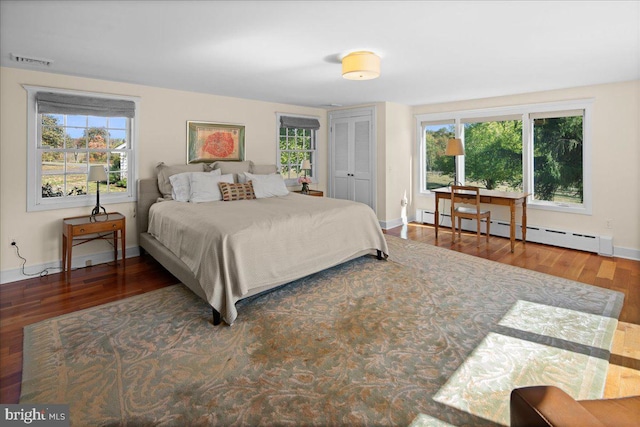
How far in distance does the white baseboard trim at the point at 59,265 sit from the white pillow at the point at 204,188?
46.3 inches

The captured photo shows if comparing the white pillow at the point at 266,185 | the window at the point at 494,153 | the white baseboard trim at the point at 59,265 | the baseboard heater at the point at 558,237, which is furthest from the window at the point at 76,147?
the baseboard heater at the point at 558,237

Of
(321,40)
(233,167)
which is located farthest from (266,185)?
(321,40)

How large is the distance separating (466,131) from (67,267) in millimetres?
6343

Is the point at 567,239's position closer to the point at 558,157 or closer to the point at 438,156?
the point at 558,157

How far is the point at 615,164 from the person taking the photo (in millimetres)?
4527

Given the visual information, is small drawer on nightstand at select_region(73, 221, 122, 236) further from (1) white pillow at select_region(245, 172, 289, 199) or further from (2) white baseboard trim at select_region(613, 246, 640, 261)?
(2) white baseboard trim at select_region(613, 246, 640, 261)

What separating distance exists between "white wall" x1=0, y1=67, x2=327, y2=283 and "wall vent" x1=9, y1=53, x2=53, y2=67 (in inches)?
16.0

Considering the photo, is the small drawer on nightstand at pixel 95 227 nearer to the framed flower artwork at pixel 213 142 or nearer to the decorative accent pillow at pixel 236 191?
the decorative accent pillow at pixel 236 191

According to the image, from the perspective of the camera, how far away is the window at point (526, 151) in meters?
Answer: 4.90

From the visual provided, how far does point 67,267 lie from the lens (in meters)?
3.85

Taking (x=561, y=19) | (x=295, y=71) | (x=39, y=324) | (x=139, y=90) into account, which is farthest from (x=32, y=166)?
(x=561, y=19)

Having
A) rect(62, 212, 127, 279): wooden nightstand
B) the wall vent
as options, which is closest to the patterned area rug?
rect(62, 212, 127, 279): wooden nightstand

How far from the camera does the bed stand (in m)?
2.79

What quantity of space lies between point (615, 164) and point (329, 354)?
4.80m
